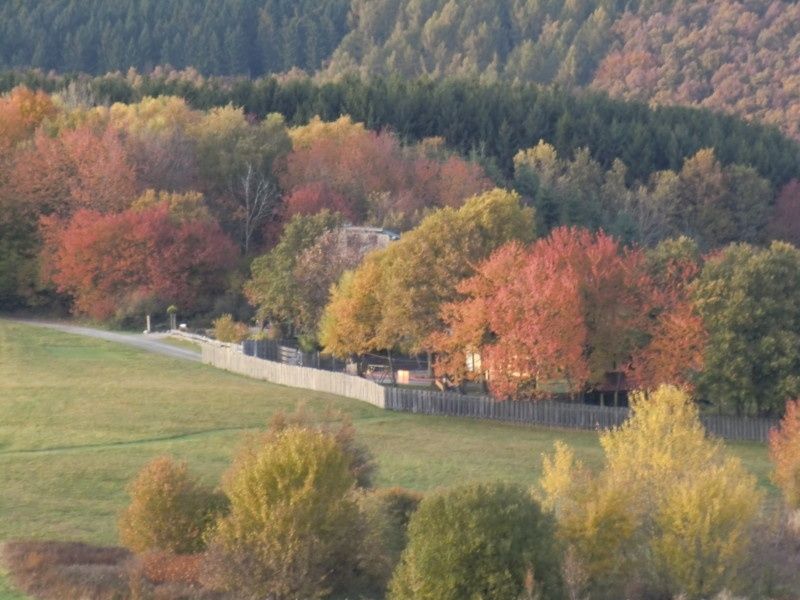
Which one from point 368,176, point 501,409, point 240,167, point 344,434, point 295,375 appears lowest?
point 344,434

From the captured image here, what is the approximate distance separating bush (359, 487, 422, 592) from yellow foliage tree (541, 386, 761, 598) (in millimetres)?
3674

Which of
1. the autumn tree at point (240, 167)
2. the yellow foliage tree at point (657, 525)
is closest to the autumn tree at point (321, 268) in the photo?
the autumn tree at point (240, 167)

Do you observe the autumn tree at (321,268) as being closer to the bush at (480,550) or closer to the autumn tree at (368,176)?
the autumn tree at (368,176)

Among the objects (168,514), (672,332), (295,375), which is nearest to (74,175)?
(295,375)

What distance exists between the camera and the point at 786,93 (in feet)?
655

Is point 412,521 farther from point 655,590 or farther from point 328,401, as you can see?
point 328,401

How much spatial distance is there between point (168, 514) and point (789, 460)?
18.1 metres

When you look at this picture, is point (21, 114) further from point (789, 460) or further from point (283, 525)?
point (283, 525)

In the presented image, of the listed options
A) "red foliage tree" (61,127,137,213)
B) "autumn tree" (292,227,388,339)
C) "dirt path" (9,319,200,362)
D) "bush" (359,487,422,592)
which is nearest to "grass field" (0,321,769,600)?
"dirt path" (9,319,200,362)

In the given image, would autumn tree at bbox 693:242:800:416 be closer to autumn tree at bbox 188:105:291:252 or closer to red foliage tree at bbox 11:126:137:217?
red foliage tree at bbox 11:126:137:217

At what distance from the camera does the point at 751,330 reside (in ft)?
213

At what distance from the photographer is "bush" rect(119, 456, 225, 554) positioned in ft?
129

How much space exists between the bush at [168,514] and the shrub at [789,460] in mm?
16559

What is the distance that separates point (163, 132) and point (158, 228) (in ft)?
65.5
